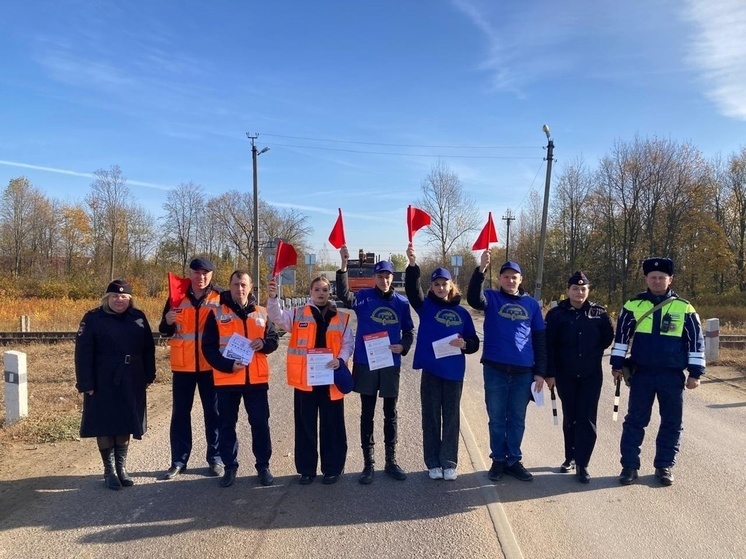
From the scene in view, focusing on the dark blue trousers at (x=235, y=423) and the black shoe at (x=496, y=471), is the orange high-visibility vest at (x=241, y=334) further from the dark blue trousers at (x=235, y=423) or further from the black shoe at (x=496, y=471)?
the black shoe at (x=496, y=471)

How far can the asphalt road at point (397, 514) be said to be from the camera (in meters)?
3.59

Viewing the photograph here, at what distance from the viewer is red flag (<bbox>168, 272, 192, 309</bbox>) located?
5145 mm

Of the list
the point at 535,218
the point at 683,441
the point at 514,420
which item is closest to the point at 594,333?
the point at 514,420

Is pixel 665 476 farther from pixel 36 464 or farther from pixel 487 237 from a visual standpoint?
pixel 36 464

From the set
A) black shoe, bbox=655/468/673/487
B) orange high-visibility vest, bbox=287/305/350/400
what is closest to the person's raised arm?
orange high-visibility vest, bbox=287/305/350/400

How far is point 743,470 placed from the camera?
5.10m

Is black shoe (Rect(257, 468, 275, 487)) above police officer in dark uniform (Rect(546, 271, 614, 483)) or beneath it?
beneath

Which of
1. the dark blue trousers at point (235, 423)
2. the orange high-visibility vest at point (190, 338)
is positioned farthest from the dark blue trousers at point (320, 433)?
the orange high-visibility vest at point (190, 338)

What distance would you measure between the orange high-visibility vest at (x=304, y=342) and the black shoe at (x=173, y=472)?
1.44 metres

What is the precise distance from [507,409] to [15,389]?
20.4 feet

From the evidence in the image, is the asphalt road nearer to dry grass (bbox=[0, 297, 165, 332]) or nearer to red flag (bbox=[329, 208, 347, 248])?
red flag (bbox=[329, 208, 347, 248])

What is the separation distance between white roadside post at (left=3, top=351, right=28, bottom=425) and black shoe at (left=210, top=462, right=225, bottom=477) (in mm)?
3493

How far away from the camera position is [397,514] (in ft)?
13.5

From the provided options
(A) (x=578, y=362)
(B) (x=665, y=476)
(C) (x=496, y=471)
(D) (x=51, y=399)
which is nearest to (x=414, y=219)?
(A) (x=578, y=362)
